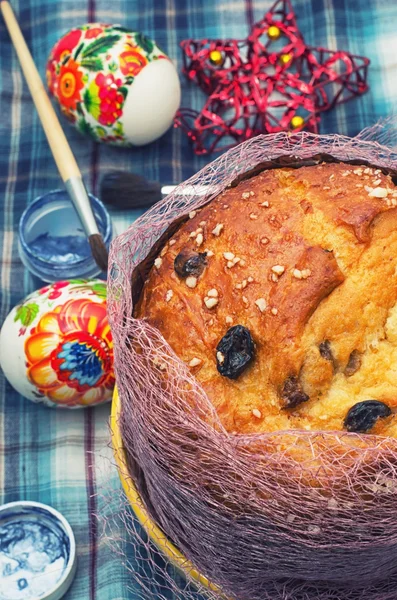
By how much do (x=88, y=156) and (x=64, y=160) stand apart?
0.67ft

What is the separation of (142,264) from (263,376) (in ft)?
0.80

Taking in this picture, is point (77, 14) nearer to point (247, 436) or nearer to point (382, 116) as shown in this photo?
point (382, 116)

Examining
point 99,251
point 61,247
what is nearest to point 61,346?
point 99,251

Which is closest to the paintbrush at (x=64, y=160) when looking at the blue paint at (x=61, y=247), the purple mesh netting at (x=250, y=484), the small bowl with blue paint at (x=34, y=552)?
the blue paint at (x=61, y=247)

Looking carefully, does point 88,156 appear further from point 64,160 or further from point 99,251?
point 99,251

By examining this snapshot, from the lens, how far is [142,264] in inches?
46.3

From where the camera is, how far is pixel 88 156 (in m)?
1.88

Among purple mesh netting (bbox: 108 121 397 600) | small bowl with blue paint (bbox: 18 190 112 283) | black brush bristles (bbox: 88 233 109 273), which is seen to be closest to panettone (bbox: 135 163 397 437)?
purple mesh netting (bbox: 108 121 397 600)

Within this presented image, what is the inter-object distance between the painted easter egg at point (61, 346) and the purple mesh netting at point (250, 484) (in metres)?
0.26

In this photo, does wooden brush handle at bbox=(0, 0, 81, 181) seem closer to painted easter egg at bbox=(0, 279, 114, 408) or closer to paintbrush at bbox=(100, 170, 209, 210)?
paintbrush at bbox=(100, 170, 209, 210)

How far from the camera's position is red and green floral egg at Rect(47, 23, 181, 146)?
1.70 metres

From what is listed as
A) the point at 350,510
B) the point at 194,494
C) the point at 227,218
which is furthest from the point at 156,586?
the point at 227,218

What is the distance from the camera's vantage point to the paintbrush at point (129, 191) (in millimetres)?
1786

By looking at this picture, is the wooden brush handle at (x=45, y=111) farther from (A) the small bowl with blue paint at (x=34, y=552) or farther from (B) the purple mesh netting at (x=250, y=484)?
(A) the small bowl with blue paint at (x=34, y=552)
